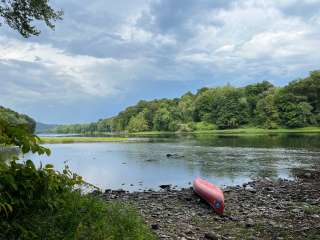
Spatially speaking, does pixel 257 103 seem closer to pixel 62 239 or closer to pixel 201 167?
pixel 201 167

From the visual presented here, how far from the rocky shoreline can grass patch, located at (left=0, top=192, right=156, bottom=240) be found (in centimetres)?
246

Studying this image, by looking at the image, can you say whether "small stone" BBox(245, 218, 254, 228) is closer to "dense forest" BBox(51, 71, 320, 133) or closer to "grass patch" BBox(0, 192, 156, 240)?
"grass patch" BBox(0, 192, 156, 240)

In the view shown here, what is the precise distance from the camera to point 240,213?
14.6 m

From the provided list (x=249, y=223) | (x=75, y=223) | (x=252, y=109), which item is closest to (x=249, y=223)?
(x=249, y=223)

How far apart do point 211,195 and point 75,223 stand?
10.2 m

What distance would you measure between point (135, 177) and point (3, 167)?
81.3 feet

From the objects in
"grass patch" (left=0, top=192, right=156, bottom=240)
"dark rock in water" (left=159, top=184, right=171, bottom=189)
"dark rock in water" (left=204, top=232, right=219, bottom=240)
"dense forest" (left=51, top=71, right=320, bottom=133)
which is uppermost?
"dense forest" (left=51, top=71, right=320, bottom=133)

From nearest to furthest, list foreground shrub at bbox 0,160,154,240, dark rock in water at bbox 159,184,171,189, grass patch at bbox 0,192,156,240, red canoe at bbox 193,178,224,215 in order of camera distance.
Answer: foreground shrub at bbox 0,160,154,240, grass patch at bbox 0,192,156,240, red canoe at bbox 193,178,224,215, dark rock in water at bbox 159,184,171,189

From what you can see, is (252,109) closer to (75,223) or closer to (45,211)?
(75,223)

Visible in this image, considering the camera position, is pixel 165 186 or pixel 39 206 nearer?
pixel 39 206

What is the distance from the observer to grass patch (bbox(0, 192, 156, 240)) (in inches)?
226

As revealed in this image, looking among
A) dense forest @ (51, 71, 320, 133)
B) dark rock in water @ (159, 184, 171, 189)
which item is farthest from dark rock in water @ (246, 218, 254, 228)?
Result: dense forest @ (51, 71, 320, 133)

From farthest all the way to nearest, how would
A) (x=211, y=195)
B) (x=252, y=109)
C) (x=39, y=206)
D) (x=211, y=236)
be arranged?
(x=252, y=109) → (x=211, y=195) → (x=211, y=236) → (x=39, y=206)

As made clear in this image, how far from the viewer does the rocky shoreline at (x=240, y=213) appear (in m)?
11.1
